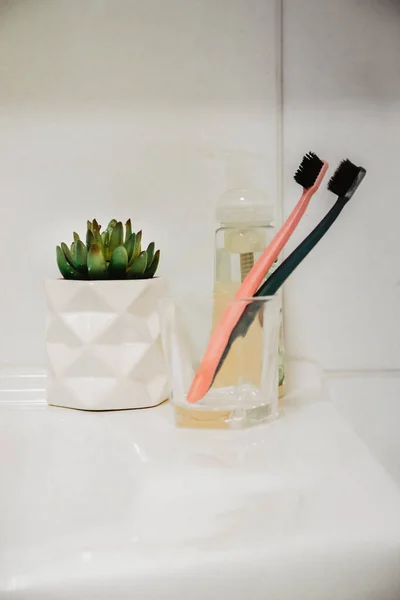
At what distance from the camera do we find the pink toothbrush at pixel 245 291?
1.45 ft

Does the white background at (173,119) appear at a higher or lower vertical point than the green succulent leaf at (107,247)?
higher

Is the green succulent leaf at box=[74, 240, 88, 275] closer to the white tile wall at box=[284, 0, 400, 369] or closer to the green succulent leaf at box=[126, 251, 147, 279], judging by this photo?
the green succulent leaf at box=[126, 251, 147, 279]

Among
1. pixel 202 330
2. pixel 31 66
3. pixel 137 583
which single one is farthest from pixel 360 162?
pixel 137 583

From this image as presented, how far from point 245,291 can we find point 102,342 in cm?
15

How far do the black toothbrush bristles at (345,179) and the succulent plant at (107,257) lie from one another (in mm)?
191

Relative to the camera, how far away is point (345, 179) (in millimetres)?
511

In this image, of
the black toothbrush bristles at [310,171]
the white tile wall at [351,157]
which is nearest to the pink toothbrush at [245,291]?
the black toothbrush bristles at [310,171]

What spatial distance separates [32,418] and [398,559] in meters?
0.36

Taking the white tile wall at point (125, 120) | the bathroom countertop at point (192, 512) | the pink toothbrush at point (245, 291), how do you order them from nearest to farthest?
the bathroom countertop at point (192, 512) < the pink toothbrush at point (245, 291) < the white tile wall at point (125, 120)

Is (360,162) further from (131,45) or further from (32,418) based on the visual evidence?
(32,418)

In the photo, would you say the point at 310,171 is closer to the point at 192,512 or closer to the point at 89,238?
the point at 89,238

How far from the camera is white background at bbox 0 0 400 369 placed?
599 mm

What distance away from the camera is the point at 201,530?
0.31 metres

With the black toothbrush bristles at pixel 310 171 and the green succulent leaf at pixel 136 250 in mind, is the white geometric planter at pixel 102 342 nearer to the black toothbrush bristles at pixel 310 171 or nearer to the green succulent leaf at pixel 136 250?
the green succulent leaf at pixel 136 250
